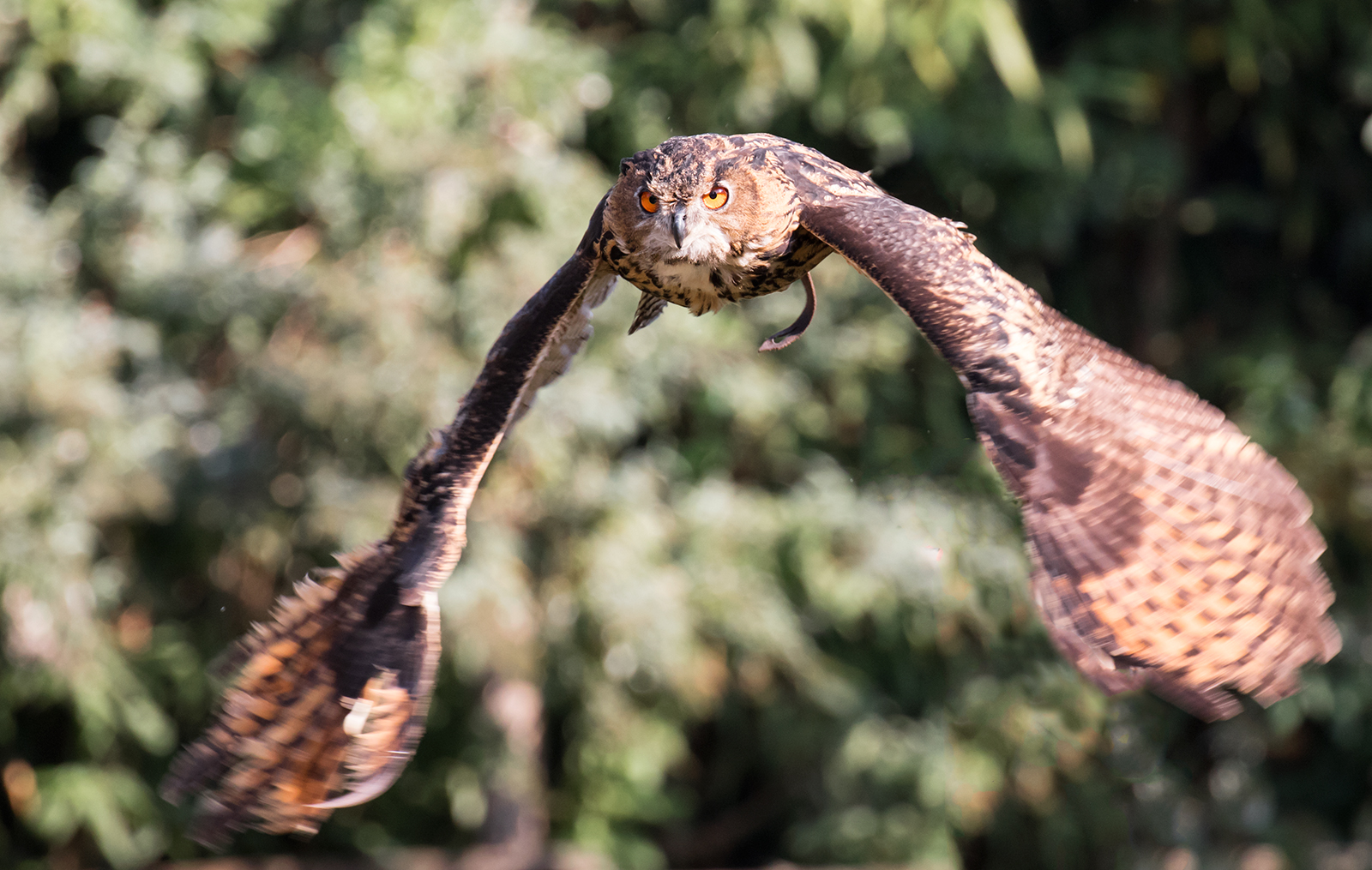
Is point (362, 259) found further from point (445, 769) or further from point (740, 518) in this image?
point (445, 769)

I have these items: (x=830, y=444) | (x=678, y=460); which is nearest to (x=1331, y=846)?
(x=830, y=444)

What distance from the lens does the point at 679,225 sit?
2.96 metres

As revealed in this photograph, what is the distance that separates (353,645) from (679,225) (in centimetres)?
115

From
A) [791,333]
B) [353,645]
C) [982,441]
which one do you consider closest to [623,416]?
[353,645]

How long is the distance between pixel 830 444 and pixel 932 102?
1789mm

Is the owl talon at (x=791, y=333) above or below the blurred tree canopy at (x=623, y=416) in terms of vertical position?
above

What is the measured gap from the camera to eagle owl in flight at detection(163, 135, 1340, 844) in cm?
234

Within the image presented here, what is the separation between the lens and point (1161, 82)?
794 centimetres

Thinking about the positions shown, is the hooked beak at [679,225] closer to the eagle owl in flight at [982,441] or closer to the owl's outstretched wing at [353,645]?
the eagle owl in flight at [982,441]

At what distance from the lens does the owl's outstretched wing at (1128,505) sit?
2289 millimetres

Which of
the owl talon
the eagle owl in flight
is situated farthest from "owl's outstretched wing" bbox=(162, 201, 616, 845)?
the owl talon

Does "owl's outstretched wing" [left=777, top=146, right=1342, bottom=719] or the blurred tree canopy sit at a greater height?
A: "owl's outstretched wing" [left=777, top=146, right=1342, bottom=719]

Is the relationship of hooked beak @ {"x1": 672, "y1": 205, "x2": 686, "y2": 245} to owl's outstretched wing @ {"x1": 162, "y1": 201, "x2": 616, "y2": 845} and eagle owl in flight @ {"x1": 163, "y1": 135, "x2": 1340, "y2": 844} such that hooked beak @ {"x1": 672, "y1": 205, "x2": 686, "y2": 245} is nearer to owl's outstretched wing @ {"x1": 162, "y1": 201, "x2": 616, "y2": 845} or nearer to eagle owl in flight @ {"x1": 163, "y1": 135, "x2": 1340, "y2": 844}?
eagle owl in flight @ {"x1": 163, "y1": 135, "x2": 1340, "y2": 844}

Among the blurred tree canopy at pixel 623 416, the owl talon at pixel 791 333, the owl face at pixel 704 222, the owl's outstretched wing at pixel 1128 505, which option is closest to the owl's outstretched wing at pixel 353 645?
the owl face at pixel 704 222
